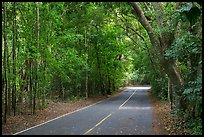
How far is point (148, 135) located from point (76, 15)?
Answer: 15610 millimetres

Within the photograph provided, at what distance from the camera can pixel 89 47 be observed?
32.8 meters

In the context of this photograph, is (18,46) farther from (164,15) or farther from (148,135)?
(148,135)

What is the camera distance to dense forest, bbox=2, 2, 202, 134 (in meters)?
10.9

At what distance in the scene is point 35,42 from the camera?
706 inches

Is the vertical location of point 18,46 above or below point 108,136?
above

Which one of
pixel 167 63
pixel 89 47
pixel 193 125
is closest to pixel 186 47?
pixel 193 125

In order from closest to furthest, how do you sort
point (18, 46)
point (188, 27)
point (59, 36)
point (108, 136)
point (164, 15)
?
point (108, 136), point (188, 27), point (164, 15), point (18, 46), point (59, 36)

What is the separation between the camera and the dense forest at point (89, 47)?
1088 cm

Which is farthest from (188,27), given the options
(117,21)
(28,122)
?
(117,21)

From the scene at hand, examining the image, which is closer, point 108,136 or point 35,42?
point 108,136

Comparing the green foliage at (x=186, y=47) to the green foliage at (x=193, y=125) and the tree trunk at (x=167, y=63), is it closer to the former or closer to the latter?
the green foliage at (x=193, y=125)

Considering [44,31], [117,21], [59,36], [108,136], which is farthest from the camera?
[117,21]

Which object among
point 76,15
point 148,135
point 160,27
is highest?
point 76,15

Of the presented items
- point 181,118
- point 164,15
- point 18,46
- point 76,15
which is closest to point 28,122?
point 18,46
